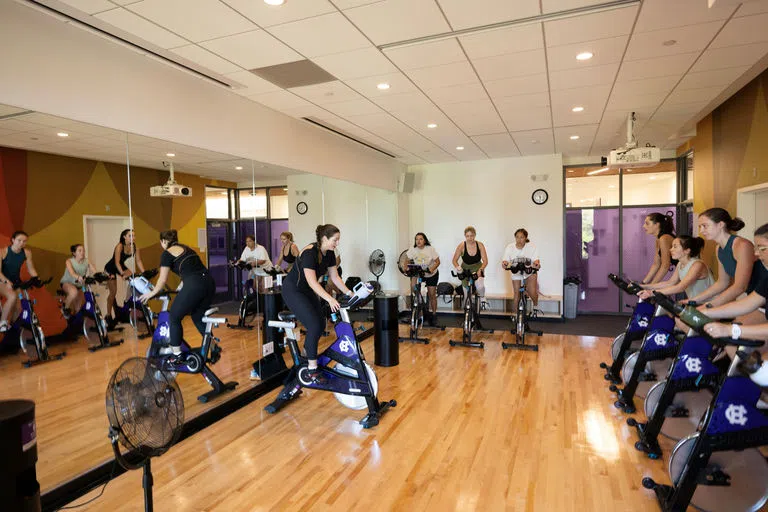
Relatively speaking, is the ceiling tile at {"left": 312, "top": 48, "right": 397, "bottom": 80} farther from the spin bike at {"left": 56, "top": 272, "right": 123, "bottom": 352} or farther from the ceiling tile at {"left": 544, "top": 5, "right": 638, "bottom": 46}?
the spin bike at {"left": 56, "top": 272, "right": 123, "bottom": 352}

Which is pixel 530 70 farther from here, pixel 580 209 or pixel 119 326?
pixel 580 209

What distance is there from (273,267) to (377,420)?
2119 mm

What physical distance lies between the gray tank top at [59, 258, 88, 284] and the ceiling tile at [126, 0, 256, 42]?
171cm

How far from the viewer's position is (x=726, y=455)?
2.37 meters

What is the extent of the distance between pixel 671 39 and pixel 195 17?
335 cm

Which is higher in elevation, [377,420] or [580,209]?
[580,209]

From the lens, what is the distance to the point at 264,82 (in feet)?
13.3

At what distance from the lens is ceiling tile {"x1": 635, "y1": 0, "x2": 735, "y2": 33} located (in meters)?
2.79

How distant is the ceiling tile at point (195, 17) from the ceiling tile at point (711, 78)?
13.0 feet

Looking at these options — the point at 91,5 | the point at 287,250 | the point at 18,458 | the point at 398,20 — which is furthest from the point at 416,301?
the point at 18,458

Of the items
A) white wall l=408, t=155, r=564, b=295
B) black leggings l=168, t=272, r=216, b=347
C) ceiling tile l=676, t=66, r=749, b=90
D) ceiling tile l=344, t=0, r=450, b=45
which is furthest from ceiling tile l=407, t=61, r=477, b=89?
white wall l=408, t=155, r=564, b=295

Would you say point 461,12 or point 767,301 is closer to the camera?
point 767,301

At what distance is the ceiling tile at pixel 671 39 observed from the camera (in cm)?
315

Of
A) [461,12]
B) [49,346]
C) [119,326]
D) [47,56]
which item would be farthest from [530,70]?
[49,346]
